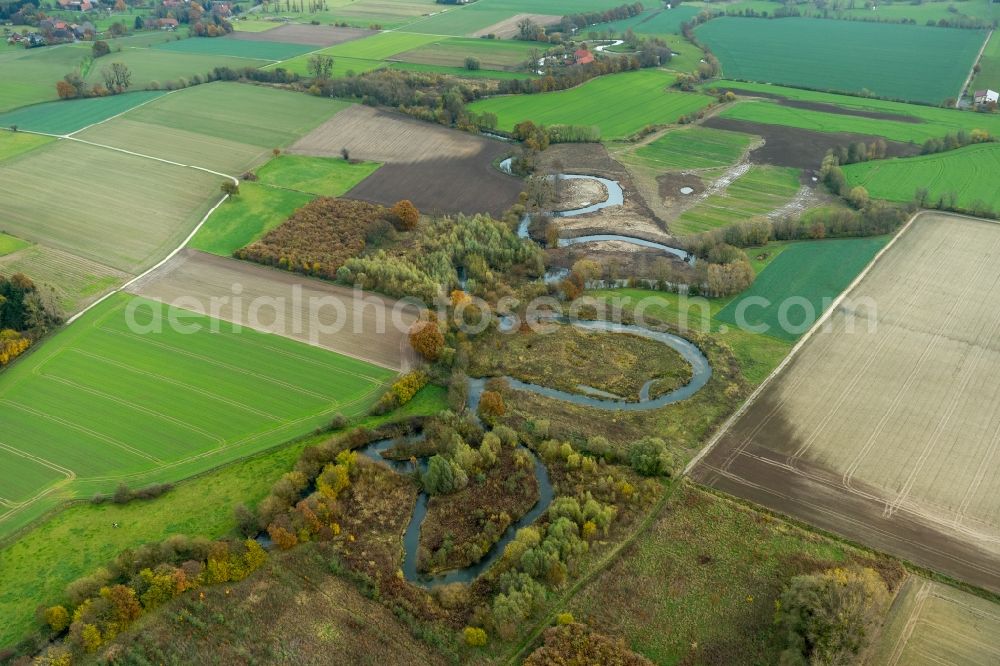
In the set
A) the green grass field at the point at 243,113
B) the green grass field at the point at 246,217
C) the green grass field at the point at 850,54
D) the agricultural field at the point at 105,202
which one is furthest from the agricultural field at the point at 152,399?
the green grass field at the point at 850,54

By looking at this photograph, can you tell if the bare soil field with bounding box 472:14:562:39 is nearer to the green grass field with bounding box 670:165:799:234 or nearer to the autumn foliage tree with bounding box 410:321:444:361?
the green grass field with bounding box 670:165:799:234

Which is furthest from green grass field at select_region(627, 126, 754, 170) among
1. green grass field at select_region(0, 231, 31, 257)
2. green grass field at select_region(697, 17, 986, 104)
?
green grass field at select_region(0, 231, 31, 257)

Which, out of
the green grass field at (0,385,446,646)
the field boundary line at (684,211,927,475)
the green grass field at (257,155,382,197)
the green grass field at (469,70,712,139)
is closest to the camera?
the green grass field at (0,385,446,646)

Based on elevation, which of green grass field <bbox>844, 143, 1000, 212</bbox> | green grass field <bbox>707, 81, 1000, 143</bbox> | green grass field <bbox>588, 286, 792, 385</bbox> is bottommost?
green grass field <bbox>588, 286, 792, 385</bbox>

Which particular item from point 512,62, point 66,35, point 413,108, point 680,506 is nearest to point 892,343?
point 680,506

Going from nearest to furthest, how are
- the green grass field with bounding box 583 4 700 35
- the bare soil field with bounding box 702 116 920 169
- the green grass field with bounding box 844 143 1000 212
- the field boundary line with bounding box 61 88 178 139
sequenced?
the green grass field with bounding box 844 143 1000 212, the bare soil field with bounding box 702 116 920 169, the field boundary line with bounding box 61 88 178 139, the green grass field with bounding box 583 4 700 35

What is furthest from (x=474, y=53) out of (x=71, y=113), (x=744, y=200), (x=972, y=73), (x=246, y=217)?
(x=972, y=73)

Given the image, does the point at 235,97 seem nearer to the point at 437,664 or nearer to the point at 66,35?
the point at 66,35
